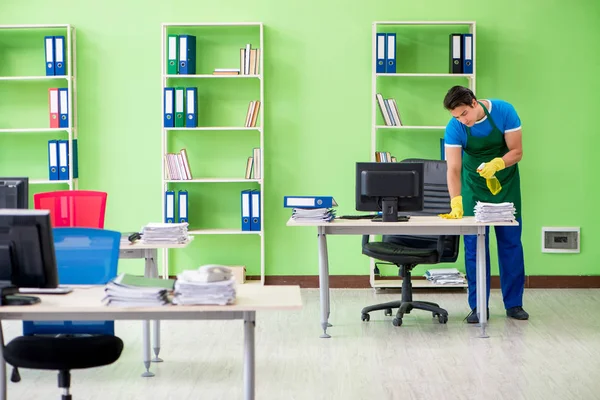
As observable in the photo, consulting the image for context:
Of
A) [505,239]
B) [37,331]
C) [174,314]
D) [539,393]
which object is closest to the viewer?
[174,314]

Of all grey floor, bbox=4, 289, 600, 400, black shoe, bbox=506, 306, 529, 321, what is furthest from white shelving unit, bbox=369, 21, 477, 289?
black shoe, bbox=506, 306, 529, 321

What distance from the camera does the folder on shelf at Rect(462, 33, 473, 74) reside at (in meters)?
7.22

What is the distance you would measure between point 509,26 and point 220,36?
239cm

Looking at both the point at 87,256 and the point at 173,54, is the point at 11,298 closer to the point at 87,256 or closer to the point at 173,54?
the point at 87,256

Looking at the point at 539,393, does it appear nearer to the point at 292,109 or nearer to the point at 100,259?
the point at 100,259

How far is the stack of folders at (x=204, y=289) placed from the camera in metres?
3.23

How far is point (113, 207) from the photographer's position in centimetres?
764

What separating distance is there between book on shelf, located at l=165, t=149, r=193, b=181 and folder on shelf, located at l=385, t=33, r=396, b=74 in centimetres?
178

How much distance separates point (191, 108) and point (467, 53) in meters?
2.25

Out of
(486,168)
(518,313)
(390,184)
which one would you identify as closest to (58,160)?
(390,184)

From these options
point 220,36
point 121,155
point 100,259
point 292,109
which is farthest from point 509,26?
point 100,259

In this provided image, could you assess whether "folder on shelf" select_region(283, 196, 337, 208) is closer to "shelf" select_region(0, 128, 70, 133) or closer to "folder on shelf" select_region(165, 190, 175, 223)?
"folder on shelf" select_region(165, 190, 175, 223)

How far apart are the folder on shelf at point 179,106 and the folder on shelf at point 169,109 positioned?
0.03m

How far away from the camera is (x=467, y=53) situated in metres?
7.24
